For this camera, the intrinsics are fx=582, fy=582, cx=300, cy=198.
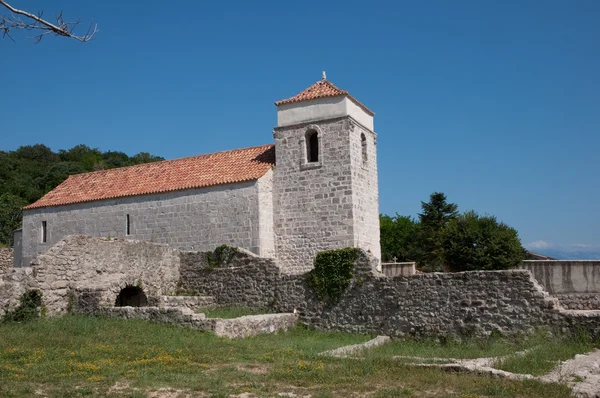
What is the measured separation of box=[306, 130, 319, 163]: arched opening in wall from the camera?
24406 millimetres

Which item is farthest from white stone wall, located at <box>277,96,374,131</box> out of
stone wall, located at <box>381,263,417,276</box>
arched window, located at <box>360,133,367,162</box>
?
stone wall, located at <box>381,263,417,276</box>

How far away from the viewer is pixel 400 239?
62.2 meters

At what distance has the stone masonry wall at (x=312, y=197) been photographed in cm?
2308

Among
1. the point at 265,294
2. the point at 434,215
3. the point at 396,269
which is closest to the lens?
the point at 265,294

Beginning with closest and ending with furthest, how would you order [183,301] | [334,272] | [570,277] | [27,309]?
[27,309]
[334,272]
[183,301]
[570,277]

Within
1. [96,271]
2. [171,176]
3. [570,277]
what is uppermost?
[171,176]

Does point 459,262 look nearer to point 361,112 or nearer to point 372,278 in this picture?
point 361,112

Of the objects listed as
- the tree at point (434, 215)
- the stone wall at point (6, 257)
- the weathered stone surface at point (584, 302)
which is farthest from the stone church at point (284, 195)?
the tree at point (434, 215)

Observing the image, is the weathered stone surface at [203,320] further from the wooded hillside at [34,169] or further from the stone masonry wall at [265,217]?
the wooded hillside at [34,169]

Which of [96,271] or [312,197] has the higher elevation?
[312,197]

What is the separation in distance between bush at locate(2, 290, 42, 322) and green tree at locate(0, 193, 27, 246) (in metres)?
39.5

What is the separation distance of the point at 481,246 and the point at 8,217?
141ft

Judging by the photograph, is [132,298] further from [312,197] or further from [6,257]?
[312,197]

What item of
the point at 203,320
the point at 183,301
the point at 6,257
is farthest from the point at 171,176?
the point at 203,320
